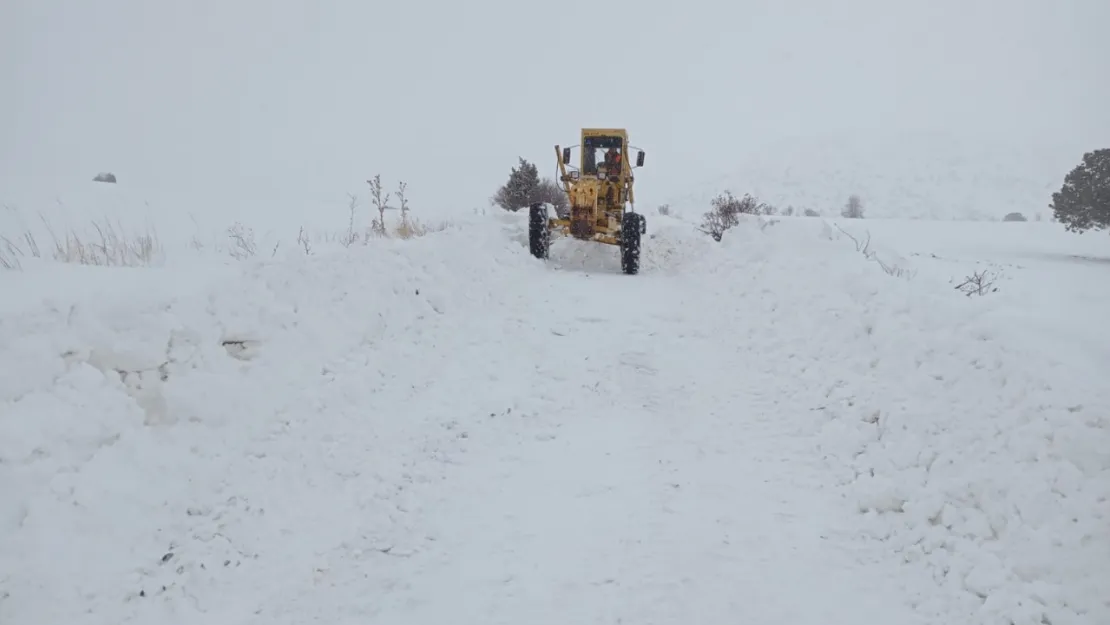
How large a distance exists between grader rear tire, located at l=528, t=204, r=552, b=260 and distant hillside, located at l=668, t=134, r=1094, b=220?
40369 millimetres

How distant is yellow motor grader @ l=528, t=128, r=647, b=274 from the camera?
41.0 feet

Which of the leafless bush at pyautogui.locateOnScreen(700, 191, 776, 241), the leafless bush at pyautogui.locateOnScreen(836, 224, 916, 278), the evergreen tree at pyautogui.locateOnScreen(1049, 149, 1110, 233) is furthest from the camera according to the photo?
the evergreen tree at pyautogui.locateOnScreen(1049, 149, 1110, 233)

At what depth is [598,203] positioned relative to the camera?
13.9m

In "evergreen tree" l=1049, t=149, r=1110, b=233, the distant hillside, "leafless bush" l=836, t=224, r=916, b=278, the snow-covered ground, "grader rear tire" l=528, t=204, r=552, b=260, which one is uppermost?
the distant hillside

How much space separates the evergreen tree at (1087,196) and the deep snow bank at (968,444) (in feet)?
60.6


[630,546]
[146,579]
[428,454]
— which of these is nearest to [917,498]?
[630,546]

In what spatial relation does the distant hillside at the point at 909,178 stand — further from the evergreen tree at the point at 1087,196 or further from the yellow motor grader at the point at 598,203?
the yellow motor grader at the point at 598,203

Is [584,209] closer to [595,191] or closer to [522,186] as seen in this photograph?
[595,191]

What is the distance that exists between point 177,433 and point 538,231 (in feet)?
30.7

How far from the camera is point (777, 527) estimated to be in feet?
13.3

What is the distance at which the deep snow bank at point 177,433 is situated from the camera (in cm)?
307

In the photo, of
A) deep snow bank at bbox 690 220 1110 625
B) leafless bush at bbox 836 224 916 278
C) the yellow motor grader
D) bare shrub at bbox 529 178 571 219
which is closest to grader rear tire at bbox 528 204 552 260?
the yellow motor grader

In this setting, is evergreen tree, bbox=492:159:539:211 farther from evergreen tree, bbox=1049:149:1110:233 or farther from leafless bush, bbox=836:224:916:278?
evergreen tree, bbox=1049:149:1110:233

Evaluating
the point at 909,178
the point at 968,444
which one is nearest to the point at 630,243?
the point at 968,444
